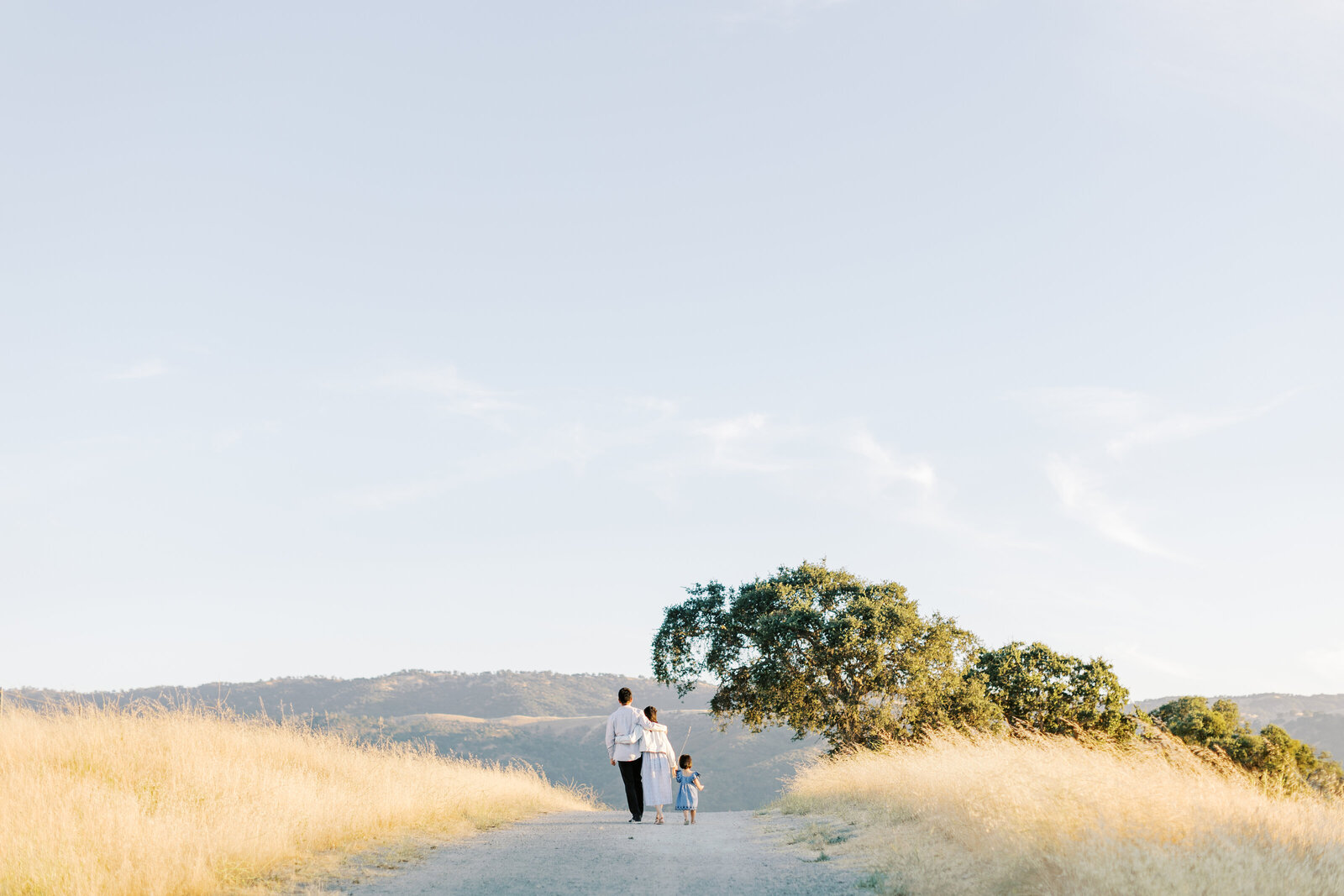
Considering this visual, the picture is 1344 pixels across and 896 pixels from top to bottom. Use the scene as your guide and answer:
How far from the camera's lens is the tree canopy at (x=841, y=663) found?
3003cm

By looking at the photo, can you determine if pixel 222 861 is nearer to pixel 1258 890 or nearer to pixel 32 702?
pixel 1258 890

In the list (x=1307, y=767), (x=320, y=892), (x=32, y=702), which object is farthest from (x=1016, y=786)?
(x=1307, y=767)

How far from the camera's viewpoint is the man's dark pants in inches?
571

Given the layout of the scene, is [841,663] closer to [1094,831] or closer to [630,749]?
[630,749]

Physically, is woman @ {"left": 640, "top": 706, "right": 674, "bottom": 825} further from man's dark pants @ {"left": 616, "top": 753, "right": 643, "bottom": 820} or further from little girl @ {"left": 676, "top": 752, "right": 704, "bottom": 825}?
little girl @ {"left": 676, "top": 752, "right": 704, "bottom": 825}

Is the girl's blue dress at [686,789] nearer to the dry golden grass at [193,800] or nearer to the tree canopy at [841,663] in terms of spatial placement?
the dry golden grass at [193,800]

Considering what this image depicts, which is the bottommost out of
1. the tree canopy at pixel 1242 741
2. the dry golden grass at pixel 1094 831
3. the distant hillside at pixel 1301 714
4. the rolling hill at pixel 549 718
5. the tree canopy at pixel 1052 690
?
the distant hillside at pixel 1301 714

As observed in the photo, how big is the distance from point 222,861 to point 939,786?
8.43 m

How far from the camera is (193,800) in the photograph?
10.5m

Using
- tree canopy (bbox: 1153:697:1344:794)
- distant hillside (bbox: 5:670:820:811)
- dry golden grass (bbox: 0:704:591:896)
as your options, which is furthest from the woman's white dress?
tree canopy (bbox: 1153:697:1344:794)

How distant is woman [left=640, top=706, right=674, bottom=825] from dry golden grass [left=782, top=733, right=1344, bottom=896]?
326 centimetres

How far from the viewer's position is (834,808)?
14.7 metres

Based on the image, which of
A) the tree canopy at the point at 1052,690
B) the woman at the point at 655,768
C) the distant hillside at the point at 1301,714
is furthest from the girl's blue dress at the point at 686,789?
the distant hillside at the point at 1301,714

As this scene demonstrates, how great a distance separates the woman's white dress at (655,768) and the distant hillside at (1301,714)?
58.4m
